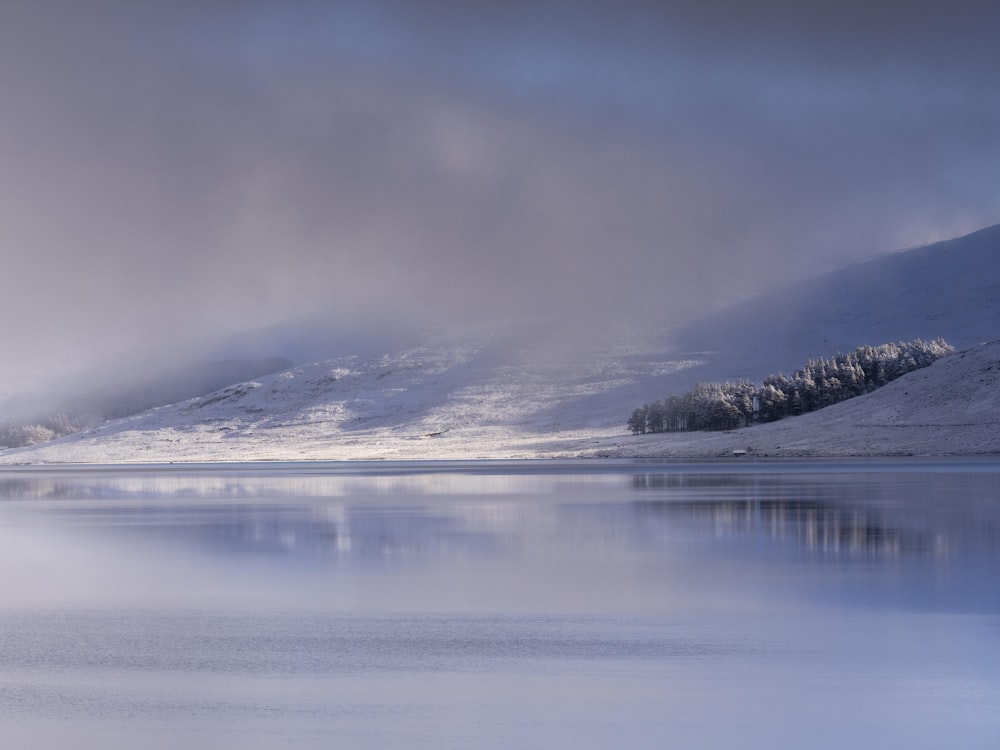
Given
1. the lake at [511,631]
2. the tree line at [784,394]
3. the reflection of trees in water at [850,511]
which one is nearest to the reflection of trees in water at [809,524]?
the reflection of trees in water at [850,511]

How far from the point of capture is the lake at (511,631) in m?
11.6

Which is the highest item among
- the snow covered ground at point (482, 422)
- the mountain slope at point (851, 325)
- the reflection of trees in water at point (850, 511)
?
the mountain slope at point (851, 325)

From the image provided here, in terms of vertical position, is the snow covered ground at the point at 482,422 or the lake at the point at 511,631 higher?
the snow covered ground at the point at 482,422

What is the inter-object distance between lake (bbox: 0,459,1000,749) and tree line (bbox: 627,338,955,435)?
240 feet

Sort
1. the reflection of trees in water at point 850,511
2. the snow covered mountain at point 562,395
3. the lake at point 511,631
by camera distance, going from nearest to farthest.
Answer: the lake at point 511,631 < the reflection of trees in water at point 850,511 < the snow covered mountain at point 562,395

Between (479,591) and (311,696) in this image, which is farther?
(479,591)

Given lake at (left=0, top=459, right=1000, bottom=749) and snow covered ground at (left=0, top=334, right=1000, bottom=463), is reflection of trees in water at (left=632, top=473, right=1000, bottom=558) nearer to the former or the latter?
lake at (left=0, top=459, right=1000, bottom=749)

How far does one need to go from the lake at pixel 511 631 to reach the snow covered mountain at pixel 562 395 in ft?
203

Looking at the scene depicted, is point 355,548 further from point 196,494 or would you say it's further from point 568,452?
point 568,452

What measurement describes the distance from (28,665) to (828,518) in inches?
889

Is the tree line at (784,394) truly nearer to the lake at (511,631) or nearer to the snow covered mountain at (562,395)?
the snow covered mountain at (562,395)

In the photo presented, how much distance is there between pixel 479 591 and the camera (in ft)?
65.0

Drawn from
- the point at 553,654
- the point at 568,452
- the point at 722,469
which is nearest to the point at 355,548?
the point at 553,654

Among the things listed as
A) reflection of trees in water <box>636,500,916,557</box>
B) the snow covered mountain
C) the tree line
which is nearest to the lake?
reflection of trees in water <box>636,500,916,557</box>
